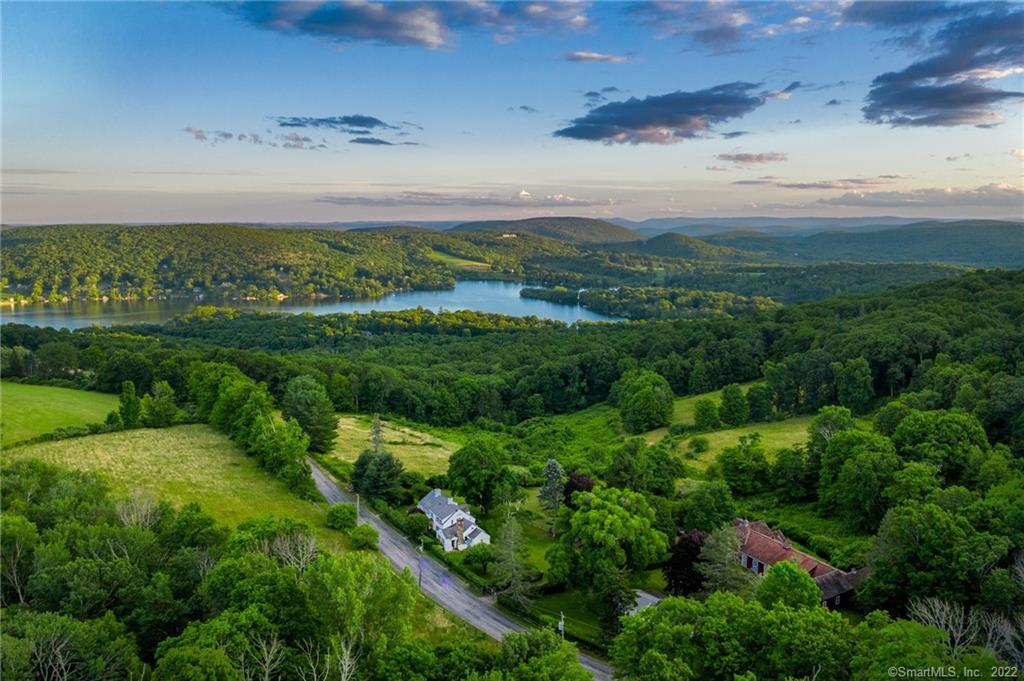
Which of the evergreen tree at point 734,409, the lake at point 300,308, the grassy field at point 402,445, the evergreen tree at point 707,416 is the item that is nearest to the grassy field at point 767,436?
the evergreen tree at point 734,409

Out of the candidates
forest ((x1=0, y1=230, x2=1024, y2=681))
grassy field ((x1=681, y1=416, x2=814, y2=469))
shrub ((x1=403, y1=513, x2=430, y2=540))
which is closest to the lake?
forest ((x1=0, y1=230, x2=1024, y2=681))

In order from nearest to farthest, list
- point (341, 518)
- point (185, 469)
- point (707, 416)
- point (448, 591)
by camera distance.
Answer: point (448, 591) → point (341, 518) → point (185, 469) → point (707, 416)

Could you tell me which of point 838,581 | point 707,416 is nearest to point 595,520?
point 838,581

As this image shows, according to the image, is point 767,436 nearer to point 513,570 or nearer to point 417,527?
point 417,527

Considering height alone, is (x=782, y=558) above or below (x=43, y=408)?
below

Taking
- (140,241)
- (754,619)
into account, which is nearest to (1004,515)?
(754,619)

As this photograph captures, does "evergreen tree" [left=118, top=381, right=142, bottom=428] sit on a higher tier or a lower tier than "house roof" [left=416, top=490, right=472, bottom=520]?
higher

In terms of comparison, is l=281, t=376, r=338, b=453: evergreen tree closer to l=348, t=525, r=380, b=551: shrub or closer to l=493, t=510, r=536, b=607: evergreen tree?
l=348, t=525, r=380, b=551: shrub
